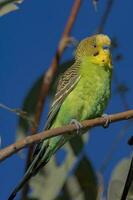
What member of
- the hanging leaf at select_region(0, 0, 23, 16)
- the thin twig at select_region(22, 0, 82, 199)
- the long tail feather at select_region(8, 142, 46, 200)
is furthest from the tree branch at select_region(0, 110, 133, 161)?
the hanging leaf at select_region(0, 0, 23, 16)

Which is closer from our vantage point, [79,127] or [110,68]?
[79,127]

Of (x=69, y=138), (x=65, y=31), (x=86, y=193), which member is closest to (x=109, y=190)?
(x=86, y=193)

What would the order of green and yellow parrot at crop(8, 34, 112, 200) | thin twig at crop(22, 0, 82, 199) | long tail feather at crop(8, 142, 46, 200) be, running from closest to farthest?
thin twig at crop(22, 0, 82, 199), long tail feather at crop(8, 142, 46, 200), green and yellow parrot at crop(8, 34, 112, 200)

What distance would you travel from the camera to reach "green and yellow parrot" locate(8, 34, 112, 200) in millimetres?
1329

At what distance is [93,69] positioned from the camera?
1.40m

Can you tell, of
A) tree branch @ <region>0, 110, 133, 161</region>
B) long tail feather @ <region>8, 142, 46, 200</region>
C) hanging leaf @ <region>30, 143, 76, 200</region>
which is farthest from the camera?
hanging leaf @ <region>30, 143, 76, 200</region>

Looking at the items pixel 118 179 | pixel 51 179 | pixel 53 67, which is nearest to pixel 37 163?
pixel 51 179

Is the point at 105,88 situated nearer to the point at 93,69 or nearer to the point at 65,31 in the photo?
the point at 93,69

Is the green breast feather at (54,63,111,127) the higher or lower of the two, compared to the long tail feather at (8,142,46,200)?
higher

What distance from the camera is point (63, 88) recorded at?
4.48 ft

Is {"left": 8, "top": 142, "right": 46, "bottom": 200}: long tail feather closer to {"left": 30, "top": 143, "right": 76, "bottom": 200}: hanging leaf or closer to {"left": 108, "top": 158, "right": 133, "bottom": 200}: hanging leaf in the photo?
{"left": 30, "top": 143, "right": 76, "bottom": 200}: hanging leaf

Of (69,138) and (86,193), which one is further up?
(69,138)

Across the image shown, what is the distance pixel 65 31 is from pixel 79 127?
205 millimetres

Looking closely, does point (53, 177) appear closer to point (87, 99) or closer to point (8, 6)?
point (87, 99)
